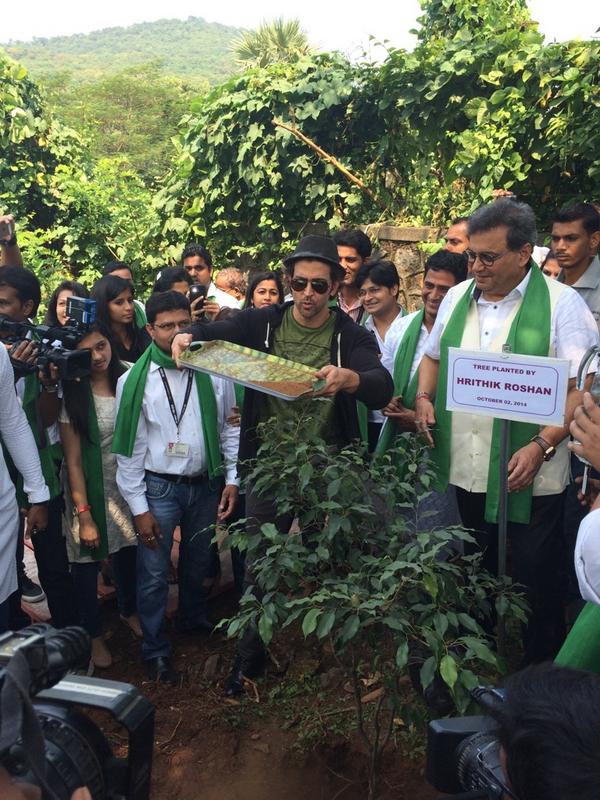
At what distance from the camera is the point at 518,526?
3104mm

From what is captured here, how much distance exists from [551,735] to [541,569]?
6.81 ft

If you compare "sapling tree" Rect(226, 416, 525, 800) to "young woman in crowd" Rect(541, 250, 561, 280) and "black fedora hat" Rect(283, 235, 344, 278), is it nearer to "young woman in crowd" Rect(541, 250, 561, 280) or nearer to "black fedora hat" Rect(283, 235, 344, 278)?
"black fedora hat" Rect(283, 235, 344, 278)

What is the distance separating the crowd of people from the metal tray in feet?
0.25

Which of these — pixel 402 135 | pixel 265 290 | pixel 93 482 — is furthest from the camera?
pixel 402 135

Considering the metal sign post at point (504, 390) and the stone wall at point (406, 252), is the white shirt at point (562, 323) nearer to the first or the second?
the metal sign post at point (504, 390)

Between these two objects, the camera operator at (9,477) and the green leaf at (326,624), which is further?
the camera operator at (9,477)

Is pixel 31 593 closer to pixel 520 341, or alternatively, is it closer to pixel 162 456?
pixel 162 456

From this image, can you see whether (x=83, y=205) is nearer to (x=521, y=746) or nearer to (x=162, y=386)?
(x=162, y=386)

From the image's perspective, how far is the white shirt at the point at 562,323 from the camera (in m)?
2.95

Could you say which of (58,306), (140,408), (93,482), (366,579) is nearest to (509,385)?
(366,579)

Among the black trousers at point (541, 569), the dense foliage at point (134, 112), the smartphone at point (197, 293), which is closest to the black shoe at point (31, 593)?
the smartphone at point (197, 293)

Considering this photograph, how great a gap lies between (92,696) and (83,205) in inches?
373

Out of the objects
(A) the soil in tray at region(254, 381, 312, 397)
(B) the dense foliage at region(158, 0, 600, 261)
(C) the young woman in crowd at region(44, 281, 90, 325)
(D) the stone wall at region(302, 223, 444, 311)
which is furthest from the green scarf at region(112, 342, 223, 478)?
(D) the stone wall at region(302, 223, 444, 311)

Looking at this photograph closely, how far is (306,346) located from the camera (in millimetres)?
3277
